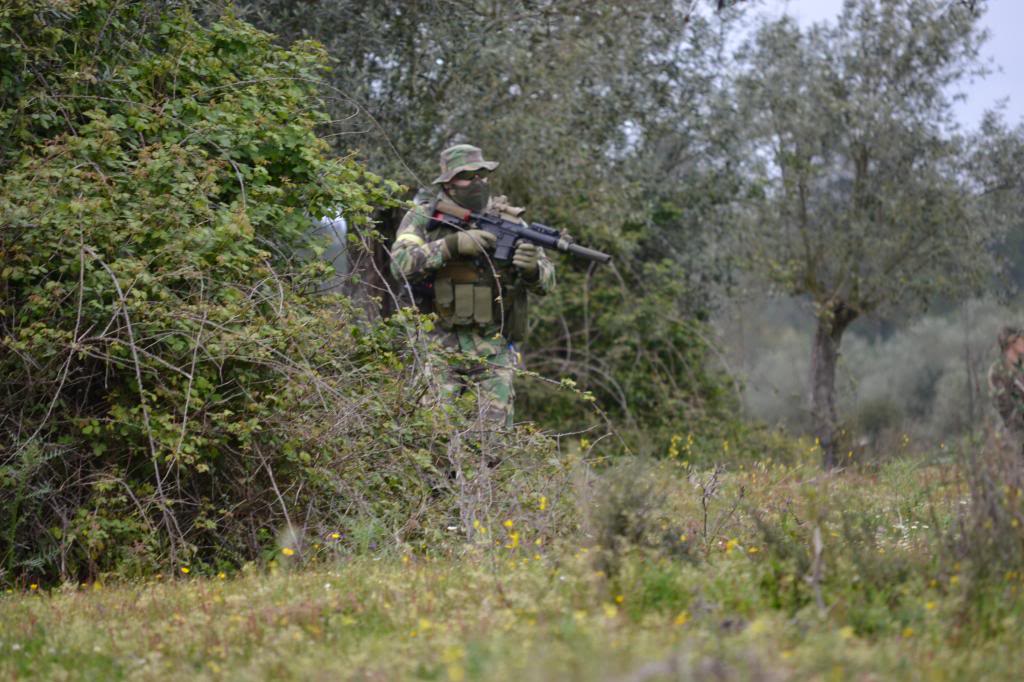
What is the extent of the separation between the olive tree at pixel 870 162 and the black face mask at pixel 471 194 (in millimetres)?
11629

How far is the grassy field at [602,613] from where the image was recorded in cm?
→ 364

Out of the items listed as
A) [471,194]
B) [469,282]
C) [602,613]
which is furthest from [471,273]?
[602,613]

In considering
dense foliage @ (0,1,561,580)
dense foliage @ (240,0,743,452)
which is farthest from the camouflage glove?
dense foliage @ (240,0,743,452)

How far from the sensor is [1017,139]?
21.0m

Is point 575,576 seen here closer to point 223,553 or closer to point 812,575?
point 812,575

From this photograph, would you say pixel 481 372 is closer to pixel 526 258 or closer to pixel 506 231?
pixel 526 258

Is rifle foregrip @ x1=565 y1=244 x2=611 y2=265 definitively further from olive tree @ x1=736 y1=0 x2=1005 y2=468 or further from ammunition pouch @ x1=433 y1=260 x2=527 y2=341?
olive tree @ x1=736 y1=0 x2=1005 y2=468

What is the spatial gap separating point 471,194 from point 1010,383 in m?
4.46

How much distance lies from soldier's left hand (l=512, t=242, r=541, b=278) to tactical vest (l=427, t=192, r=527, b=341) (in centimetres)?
19

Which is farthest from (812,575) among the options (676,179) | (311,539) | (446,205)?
(676,179)

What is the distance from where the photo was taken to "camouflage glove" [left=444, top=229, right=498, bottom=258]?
29.5ft

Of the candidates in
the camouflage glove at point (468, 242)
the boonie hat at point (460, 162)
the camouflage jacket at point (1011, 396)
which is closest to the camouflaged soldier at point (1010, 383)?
the camouflage jacket at point (1011, 396)

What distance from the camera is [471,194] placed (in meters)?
9.34

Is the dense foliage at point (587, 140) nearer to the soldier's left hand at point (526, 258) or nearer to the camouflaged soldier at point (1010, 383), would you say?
the soldier's left hand at point (526, 258)
